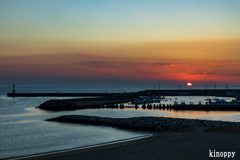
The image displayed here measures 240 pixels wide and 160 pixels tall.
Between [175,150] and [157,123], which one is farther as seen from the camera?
[157,123]

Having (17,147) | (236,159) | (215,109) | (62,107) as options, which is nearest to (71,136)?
(17,147)

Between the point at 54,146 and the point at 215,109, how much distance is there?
1978 inches

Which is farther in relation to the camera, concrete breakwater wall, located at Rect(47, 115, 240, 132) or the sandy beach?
concrete breakwater wall, located at Rect(47, 115, 240, 132)

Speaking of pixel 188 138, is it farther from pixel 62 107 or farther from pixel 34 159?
pixel 62 107

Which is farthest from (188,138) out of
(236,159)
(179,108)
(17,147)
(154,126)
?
(179,108)

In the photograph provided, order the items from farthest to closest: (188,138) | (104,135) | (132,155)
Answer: (104,135), (188,138), (132,155)

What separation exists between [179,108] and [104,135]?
4171 cm

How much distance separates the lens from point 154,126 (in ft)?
92.0

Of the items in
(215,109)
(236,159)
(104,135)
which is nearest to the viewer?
(236,159)

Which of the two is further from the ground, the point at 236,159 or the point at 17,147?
the point at 236,159

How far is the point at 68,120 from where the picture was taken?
37875mm

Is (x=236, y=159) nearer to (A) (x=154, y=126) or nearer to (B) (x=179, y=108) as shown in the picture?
(A) (x=154, y=126)

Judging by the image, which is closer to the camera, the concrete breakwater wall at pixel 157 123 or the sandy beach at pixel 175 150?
the sandy beach at pixel 175 150

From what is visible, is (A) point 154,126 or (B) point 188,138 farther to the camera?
(A) point 154,126
